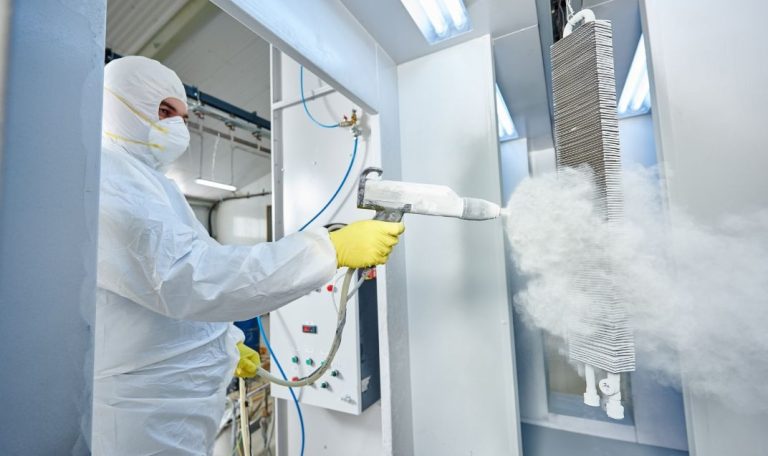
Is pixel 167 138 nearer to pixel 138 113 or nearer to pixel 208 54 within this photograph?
pixel 138 113

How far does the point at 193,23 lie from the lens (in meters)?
2.37

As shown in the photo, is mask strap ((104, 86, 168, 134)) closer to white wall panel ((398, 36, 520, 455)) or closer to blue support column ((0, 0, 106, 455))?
blue support column ((0, 0, 106, 455))

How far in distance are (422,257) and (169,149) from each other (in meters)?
0.87

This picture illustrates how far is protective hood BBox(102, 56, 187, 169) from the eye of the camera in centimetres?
86

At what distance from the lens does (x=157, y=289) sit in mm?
646

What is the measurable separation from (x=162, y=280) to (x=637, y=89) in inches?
77.5

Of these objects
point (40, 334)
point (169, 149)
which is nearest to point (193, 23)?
point (169, 149)

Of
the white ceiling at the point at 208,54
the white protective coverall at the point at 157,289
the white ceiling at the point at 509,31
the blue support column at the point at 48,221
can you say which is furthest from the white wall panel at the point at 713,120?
the white ceiling at the point at 208,54

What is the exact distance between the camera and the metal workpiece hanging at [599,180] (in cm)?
59

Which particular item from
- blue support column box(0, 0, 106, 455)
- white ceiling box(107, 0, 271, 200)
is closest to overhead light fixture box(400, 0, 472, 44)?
blue support column box(0, 0, 106, 455)

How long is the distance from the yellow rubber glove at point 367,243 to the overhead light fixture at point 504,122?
3.40 ft

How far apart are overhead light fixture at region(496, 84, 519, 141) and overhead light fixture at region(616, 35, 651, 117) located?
0.51 meters

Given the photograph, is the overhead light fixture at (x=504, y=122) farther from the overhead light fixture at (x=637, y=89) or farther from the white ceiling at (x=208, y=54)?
the white ceiling at (x=208, y=54)

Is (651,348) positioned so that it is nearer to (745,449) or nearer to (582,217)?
(745,449)
